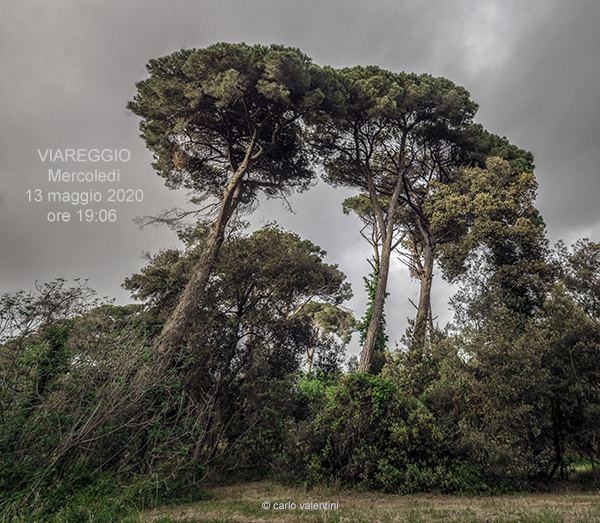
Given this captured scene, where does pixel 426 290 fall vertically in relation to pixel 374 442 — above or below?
above

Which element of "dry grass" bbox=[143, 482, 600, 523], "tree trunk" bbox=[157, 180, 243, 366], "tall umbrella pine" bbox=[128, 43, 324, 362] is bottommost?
"dry grass" bbox=[143, 482, 600, 523]

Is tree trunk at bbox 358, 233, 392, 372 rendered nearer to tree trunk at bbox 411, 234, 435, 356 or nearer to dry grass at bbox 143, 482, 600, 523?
tree trunk at bbox 411, 234, 435, 356

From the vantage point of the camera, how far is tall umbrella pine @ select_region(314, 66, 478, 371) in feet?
48.8

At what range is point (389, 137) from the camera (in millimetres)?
17328

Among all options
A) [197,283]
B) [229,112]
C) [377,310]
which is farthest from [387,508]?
[229,112]

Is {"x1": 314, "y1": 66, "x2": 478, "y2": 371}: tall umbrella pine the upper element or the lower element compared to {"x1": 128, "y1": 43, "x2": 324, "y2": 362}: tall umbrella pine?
upper

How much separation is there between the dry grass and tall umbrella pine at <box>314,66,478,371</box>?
5.50 meters

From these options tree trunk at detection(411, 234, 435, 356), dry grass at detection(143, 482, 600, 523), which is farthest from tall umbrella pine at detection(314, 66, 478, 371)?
dry grass at detection(143, 482, 600, 523)

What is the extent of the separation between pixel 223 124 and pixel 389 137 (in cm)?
891

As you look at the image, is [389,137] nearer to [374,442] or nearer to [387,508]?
[374,442]

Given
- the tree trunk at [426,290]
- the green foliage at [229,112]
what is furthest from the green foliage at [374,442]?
the green foliage at [229,112]

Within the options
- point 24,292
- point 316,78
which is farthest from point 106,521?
point 316,78

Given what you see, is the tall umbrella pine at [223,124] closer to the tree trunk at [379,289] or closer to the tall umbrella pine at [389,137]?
the tall umbrella pine at [389,137]

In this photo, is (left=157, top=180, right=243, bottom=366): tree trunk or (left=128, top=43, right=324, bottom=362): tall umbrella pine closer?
(left=157, top=180, right=243, bottom=366): tree trunk
